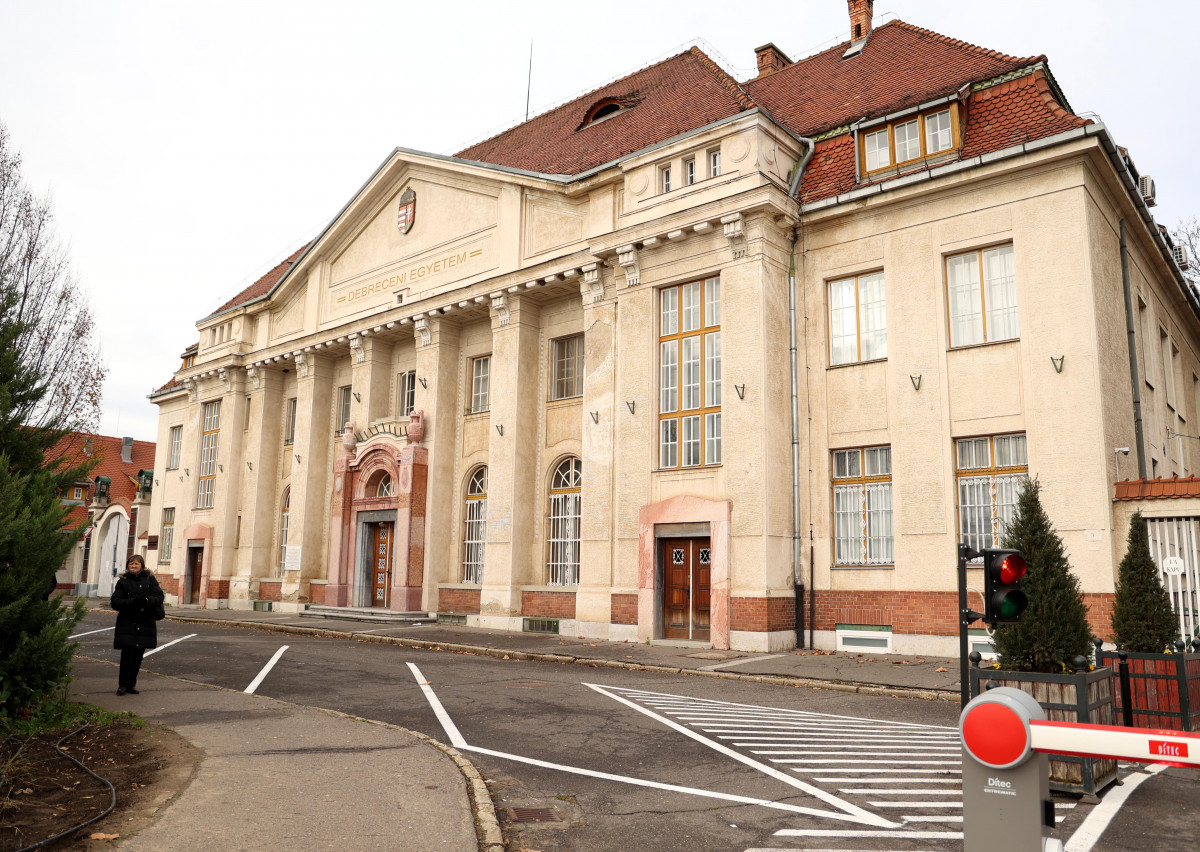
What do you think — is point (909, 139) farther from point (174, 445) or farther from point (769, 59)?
point (174, 445)

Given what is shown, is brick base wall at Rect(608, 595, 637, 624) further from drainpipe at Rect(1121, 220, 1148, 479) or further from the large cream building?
drainpipe at Rect(1121, 220, 1148, 479)

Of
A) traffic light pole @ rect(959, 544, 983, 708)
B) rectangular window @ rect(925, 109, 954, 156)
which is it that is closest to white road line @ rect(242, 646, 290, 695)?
traffic light pole @ rect(959, 544, 983, 708)

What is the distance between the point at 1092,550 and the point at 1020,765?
42.3 ft

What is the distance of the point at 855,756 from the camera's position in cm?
776

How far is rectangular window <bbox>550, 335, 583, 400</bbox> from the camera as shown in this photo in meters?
22.6

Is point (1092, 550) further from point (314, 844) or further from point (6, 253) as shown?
point (6, 253)

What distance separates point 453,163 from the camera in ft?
81.5

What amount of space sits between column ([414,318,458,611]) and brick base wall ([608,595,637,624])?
6.70 m

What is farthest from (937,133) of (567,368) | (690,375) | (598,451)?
(567,368)

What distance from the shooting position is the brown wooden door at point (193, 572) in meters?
32.9

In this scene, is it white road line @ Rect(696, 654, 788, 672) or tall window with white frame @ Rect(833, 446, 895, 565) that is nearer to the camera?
white road line @ Rect(696, 654, 788, 672)

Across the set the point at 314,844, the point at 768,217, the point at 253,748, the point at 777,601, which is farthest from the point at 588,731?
the point at 768,217

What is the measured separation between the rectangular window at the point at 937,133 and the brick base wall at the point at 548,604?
12.5 meters

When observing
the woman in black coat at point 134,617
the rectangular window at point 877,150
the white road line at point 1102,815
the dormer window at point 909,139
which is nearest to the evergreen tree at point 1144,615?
the white road line at point 1102,815
